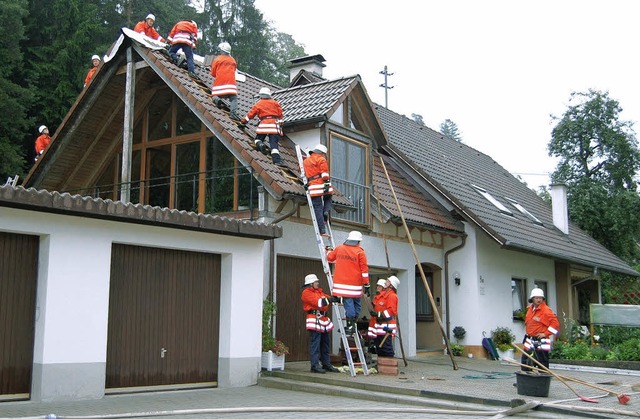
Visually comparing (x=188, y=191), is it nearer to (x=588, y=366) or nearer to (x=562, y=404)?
(x=562, y=404)

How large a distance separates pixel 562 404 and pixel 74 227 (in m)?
7.02

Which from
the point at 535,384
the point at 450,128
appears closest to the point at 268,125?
the point at 535,384

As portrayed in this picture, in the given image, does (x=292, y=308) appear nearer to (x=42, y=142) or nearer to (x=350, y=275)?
(x=350, y=275)

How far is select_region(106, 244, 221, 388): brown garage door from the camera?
10.9 meters

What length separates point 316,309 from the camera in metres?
12.7

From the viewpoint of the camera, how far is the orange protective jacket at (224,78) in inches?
588

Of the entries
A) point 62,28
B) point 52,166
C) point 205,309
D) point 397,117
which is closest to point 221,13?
point 62,28

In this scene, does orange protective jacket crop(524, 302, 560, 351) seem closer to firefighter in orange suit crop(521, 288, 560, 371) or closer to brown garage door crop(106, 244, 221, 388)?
firefighter in orange suit crop(521, 288, 560, 371)

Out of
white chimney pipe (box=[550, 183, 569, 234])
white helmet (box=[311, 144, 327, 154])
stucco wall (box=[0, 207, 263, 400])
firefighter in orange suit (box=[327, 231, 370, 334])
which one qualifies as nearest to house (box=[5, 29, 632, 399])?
stucco wall (box=[0, 207, 263, 400])

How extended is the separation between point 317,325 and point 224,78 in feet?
18.0

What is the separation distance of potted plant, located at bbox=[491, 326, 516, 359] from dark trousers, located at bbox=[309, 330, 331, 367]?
695 centimetres

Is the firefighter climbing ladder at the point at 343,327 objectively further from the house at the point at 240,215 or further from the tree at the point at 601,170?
the tree at the point at 601,170

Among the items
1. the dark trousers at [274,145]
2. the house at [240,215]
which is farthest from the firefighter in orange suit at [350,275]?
the dark trousers at [274,145]

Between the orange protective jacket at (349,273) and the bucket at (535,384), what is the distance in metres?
3.14
